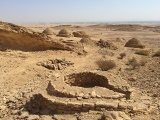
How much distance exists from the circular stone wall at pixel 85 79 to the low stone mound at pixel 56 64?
3.14m

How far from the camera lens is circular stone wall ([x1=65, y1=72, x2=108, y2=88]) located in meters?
8.57

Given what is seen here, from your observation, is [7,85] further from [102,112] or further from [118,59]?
[118,59]

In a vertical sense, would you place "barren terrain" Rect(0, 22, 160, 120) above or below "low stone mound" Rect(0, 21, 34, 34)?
below

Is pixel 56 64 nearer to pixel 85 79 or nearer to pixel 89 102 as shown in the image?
pixel 85 79

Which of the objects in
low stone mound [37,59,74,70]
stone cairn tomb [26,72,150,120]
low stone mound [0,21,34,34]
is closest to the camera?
stone cairn tomb [26,72,150,120]

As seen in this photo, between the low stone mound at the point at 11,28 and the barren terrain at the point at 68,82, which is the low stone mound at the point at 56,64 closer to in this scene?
the barren terrain at the point at 68,82

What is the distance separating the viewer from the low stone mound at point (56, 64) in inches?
463

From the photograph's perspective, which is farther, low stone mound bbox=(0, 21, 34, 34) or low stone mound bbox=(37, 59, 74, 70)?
low stone mound bbox=(0, 21, 34, 34)

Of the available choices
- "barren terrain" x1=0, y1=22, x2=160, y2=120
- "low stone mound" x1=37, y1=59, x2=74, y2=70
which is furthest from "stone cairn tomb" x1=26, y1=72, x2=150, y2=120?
"low stone mound" x1=37, y1=59, x2=74, y2=70

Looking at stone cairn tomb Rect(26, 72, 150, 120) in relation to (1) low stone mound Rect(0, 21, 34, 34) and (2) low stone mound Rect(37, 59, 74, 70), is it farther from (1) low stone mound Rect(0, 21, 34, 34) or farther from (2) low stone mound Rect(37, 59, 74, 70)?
(1) low stone mound Rect(0, 21, 34, 34)

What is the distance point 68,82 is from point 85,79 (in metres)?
0.82

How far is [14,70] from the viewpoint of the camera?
10.9 meters

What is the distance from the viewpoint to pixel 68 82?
8.45 m

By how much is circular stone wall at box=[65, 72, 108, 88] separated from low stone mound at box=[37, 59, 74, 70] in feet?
10.3
